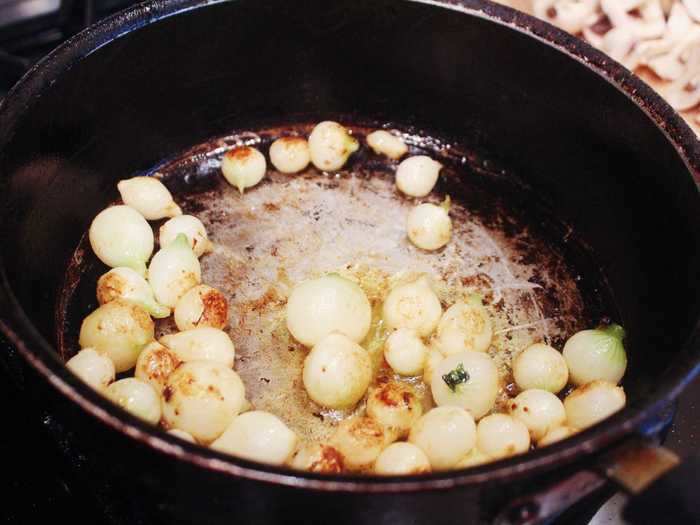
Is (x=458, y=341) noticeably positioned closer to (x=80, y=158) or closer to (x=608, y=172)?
(x=608, y=172)

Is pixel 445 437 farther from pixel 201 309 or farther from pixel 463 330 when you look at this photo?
pixel 201 309

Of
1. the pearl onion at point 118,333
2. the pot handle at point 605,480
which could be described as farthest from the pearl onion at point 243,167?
the pot handle at point 605,480

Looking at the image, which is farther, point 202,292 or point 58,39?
point 58,39

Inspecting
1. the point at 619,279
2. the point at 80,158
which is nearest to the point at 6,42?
the point at 80,158

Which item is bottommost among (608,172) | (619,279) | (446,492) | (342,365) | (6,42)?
(446,492)

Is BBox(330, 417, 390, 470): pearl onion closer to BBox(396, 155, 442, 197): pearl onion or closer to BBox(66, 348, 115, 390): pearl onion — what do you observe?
BBox(66, 348, 115, 390): pearl onion

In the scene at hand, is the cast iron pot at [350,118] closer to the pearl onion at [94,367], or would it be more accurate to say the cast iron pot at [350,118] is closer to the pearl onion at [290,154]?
the pearl onion at [94,367]

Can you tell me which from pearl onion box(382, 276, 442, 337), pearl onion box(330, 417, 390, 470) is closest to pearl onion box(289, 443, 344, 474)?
pearl onion box(330, 417, 390, 470)
